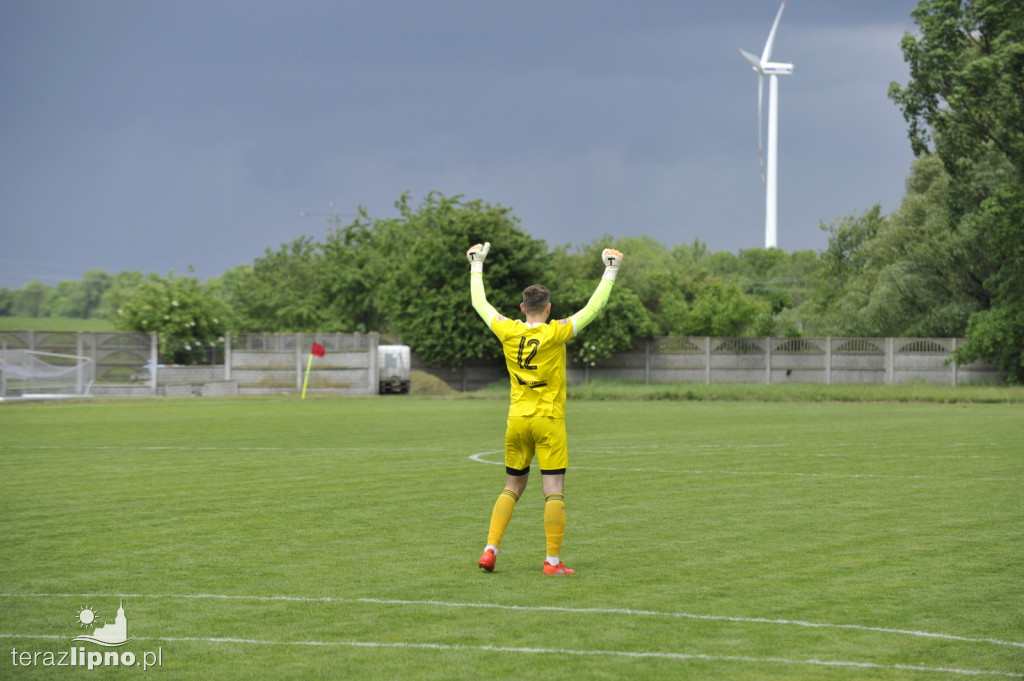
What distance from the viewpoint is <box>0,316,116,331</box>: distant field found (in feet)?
431

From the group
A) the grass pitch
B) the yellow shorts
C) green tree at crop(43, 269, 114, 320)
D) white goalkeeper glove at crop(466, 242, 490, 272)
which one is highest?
green tree at crop(43, 269, 114, 320)

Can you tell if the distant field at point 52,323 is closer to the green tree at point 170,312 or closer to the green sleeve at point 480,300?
the green tree at point 170,312

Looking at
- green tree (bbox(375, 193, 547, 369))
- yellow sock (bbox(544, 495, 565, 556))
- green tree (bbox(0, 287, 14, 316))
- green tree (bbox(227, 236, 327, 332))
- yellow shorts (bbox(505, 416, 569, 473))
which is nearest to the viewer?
yellow sock (bbox(544, 495, 565, 556))

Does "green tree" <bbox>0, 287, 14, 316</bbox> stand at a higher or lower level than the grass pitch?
higher

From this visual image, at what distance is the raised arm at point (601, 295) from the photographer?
888 centimetres

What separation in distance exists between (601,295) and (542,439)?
A: 129 centimetres

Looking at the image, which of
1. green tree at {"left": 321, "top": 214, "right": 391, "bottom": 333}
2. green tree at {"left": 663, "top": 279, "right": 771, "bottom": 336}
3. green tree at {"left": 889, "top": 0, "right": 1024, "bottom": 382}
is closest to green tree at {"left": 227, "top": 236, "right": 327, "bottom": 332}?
green tree at {"left": 321, "top": 214, "right": 391, "bottom": 333}

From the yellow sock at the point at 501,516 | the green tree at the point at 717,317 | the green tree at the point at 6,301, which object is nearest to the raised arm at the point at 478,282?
the yellow sock at the point at 501,516

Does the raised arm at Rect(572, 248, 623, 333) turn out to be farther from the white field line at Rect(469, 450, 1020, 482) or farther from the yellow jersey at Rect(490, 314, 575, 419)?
the white field line at Rect(469, 450, 1020, 482)

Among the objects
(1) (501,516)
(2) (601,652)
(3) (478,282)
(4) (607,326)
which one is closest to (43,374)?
(4) (607,326)

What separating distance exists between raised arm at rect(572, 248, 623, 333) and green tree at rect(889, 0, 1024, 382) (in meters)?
39.8

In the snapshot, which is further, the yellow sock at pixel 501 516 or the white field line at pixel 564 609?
the yellow sock at pixel 501 516

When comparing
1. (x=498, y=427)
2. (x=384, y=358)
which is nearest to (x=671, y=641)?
(x=498, y=427)

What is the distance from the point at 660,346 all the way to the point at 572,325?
1811 inches
